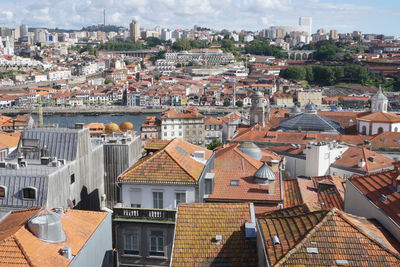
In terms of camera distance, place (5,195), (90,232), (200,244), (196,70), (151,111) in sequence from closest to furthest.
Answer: (200,244) < (90,232) < (5,195) < (151,111) < (196,70)

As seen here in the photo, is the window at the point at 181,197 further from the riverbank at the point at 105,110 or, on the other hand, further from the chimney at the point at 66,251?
the riverbank at the point at 105,110

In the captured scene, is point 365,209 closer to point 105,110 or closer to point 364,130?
point 364,130

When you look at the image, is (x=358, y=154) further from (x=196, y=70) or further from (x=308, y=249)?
(x=196, y=70)

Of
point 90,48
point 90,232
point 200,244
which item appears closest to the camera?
point 200,244

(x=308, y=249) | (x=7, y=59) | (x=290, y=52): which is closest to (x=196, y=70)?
(x=290, y=52)

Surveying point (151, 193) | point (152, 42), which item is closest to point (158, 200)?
point (151, 193)

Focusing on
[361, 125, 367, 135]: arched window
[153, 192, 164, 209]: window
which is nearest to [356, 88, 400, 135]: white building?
[361, 125, 367, 135]: arched window
